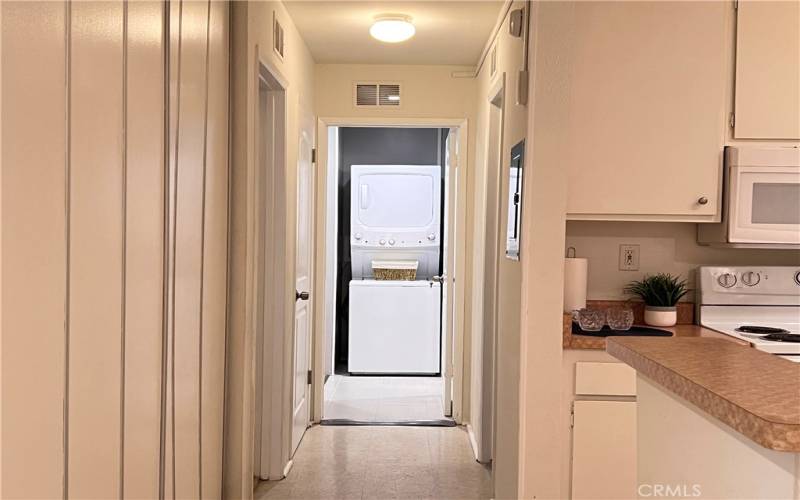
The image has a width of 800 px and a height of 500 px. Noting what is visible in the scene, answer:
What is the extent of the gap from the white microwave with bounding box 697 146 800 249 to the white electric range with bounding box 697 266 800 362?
0.28 m

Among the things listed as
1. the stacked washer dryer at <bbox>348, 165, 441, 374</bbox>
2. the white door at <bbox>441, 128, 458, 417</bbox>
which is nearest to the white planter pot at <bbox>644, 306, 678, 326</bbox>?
the white door at <bbox>441, 128, 458, 417</bbox>

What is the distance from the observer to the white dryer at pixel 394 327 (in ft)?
18.4

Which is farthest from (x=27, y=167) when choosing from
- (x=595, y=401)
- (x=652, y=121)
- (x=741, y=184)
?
(x=741, y=184)

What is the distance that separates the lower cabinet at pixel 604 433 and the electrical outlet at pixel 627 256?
2.34ft

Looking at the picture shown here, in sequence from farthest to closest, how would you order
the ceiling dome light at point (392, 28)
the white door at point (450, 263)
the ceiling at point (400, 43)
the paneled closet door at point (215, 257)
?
the white door at point (450, 263), the ceiling dome light at point (392, 28), the ceiling at point (400, 43), the paneled closet door at point (215, 257)

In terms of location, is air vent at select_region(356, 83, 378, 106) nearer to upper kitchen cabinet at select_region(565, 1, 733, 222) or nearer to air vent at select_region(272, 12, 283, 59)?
air vent at select_region(272, 12, 283, 59)

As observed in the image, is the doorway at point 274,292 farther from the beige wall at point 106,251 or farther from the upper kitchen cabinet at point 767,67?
the upper kitchen cabinet at point 767,67

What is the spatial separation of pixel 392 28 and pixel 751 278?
2050 millimetres

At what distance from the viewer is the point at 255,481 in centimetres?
337

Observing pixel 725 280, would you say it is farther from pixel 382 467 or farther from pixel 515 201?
pixel 382 467

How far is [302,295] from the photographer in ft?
12.5

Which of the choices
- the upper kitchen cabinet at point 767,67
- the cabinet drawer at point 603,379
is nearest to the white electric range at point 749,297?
the upper kitchen cabinet at point 767,67

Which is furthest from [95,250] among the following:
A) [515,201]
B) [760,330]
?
[760,330]

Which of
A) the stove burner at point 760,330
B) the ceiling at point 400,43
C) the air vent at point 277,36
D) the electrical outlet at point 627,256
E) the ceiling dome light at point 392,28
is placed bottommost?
the stove burner at point 760,330
